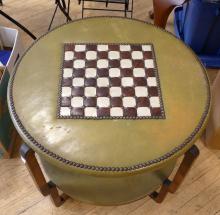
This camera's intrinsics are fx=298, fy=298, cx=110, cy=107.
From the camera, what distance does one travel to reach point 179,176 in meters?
1.14

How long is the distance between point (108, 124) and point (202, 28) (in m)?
1.06

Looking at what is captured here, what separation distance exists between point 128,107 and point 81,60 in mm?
290

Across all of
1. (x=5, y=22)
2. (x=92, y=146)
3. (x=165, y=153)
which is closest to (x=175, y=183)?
(x=165, y=153)

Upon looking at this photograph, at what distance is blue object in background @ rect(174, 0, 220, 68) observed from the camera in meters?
1.64

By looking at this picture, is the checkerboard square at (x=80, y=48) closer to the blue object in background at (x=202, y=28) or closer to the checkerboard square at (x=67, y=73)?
the checkerboard square at (x=67, y=73)

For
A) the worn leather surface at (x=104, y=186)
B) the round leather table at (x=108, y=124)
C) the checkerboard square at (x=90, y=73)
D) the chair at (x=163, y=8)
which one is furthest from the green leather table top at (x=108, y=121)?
the chair at (x=163, y=8)

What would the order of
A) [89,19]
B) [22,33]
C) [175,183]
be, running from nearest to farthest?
[175,183] → [89,19] → [22,33]

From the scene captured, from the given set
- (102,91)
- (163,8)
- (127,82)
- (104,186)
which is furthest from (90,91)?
(163,8)

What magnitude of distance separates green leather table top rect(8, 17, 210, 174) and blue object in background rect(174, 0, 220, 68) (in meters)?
0.52

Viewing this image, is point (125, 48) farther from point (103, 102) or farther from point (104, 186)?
point (104, 186)

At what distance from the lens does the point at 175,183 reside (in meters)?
1.19

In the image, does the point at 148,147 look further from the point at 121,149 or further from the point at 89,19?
the point at 89,19

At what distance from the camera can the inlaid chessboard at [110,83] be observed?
102cm

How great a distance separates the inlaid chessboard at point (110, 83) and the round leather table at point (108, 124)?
0.09 feet
